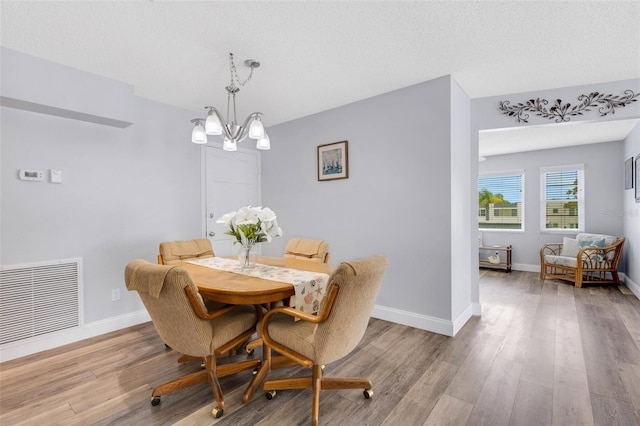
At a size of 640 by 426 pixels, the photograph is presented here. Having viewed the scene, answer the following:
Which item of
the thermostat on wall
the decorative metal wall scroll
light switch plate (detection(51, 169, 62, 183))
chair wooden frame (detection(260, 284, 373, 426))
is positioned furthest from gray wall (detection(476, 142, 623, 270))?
the thermostat on wall

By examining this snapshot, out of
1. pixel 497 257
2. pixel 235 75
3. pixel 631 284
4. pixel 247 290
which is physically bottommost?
pixel 631 284

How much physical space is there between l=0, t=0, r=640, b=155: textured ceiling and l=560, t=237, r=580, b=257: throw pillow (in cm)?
326

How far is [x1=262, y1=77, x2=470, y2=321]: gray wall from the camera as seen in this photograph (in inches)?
112

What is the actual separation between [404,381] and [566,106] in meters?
3.09

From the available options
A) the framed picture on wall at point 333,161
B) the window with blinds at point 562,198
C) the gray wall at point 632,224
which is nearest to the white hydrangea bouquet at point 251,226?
the framed picture on wall at point 333,161

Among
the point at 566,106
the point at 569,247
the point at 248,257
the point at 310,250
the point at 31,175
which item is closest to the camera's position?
the point at 248,257

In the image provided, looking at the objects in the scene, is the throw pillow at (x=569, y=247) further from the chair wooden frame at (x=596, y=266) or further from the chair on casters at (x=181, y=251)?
the chair on casters at (x=181, y=251)

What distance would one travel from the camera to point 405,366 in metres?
2.24

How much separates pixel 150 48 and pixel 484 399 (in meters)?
3.38

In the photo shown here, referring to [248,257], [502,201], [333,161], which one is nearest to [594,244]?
[502,201]

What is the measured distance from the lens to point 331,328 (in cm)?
155

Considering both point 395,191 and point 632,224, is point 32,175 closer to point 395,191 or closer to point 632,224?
point 395,191

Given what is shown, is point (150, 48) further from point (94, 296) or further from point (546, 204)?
point (546, 204)

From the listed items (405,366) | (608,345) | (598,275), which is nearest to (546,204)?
(598,275)
